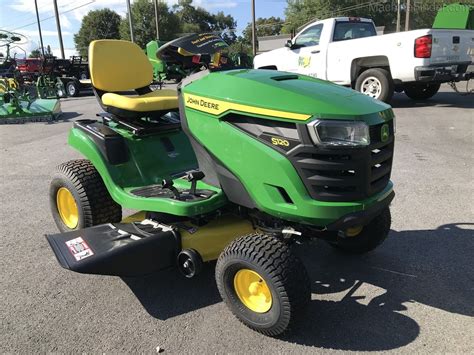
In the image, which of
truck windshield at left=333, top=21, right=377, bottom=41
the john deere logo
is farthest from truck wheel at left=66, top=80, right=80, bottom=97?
the john deere logo

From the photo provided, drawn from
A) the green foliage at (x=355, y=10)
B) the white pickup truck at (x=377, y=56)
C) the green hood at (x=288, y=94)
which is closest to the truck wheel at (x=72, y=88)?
the white pickup truck at (x=377, y=56)

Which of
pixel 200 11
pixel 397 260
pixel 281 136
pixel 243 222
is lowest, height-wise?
pixel 397 260

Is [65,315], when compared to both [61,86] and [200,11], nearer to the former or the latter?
[61,86]

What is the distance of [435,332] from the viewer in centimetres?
239

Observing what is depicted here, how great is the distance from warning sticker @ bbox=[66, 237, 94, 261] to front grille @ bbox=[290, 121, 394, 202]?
4.52ft

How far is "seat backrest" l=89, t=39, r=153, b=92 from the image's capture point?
3.67 metres

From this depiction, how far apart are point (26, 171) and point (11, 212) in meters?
1.77

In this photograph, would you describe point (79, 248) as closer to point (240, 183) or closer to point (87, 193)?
point (87, 193)

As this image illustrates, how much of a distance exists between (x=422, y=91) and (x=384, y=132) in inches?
362

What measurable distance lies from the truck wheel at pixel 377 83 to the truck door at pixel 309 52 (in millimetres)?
1094

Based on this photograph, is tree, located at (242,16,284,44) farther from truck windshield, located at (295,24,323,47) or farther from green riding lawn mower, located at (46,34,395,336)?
green riding lawn mower, located at (46,34,395,336)

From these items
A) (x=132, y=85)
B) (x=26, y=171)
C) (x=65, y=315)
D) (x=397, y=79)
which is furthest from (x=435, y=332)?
(x=397, y=79)

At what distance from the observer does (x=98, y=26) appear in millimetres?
63094

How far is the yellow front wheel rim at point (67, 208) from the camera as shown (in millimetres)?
3660
